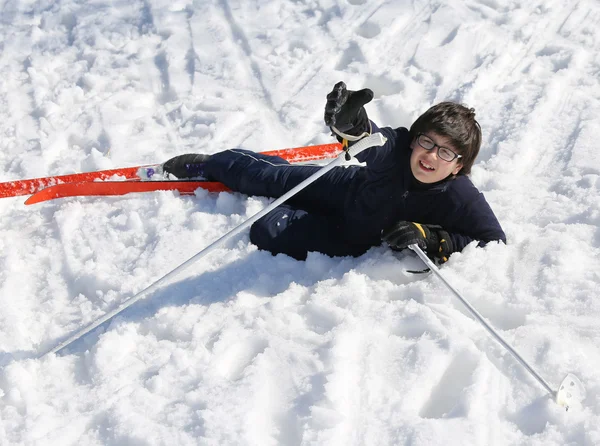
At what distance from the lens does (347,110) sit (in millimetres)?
2461

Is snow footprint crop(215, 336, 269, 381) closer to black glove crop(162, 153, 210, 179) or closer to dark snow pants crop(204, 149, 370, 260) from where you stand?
dark snow pants crop(204, 149, 370, 260)

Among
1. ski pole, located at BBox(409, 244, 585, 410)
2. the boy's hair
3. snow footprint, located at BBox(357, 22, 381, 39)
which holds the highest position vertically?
the boy's hair

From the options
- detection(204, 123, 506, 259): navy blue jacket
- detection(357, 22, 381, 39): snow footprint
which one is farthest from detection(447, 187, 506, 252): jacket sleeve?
detection(357, 22, 381, 39): snow footprint

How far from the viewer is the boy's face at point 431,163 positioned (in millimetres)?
2645

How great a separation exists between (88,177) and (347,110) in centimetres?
188

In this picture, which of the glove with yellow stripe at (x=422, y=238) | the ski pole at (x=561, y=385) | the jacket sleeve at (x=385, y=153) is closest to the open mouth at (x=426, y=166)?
the jacket sleeve at (x=385, y=153)

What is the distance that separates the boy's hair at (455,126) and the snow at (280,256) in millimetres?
498

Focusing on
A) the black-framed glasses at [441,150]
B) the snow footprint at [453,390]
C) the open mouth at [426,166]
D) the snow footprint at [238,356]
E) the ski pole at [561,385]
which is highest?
the black-framed glasses at [441,150]

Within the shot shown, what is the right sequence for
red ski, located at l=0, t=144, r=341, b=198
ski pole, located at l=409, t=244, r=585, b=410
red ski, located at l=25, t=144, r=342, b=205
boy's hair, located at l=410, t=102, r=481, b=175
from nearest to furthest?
ski pole, located at l=409, t=244, r=585, b=410, boy's hair, located at l=410, t=102, r=481, b=175, red ski, located at l=25, t=144, r=342, b=205, red ski, located at l=0, t=144, r=341, b=198

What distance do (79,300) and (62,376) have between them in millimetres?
469

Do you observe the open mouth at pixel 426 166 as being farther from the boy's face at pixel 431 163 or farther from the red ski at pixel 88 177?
the red ski at pixel 88 177

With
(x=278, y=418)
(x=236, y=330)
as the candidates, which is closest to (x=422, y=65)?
(x=236, y=330)

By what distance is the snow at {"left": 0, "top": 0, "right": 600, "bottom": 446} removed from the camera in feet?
7.28

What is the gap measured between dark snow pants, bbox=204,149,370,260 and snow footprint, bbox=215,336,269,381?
0.63 m
